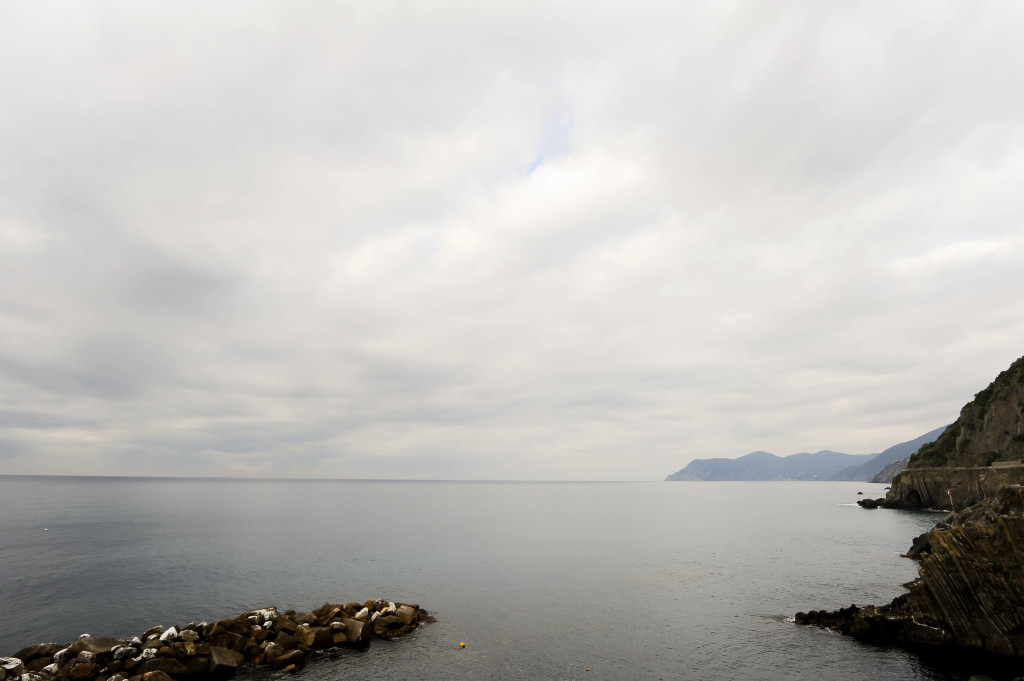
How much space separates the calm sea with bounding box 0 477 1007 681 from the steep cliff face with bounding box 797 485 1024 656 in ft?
8.05

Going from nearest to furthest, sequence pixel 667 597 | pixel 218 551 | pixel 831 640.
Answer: pixel 831 640, pixel 667 597, pixel 218 551

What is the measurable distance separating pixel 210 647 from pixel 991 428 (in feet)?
469

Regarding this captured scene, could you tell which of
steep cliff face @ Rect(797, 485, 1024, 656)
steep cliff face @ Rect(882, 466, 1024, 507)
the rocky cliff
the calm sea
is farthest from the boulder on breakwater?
steep cliff face @ Rect(882, 466, 1024, 507)

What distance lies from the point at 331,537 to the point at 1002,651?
92301 millimetres

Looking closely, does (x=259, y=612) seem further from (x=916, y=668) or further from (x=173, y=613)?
(x=916, y=668)

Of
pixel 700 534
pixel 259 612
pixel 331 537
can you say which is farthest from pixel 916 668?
pixel 331 537

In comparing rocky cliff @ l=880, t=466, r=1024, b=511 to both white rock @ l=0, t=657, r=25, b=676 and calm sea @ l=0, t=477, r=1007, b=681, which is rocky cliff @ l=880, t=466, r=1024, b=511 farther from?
white rock @ l=0, t=657, r=25, b=676

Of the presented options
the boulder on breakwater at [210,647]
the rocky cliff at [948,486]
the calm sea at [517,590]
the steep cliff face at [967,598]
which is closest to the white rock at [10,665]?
the boulder on breakwater at [210,647]

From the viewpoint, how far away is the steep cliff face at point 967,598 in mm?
30234

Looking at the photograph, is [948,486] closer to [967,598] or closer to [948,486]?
[948,486]

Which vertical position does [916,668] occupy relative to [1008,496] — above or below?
below

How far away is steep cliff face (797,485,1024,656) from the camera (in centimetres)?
3023

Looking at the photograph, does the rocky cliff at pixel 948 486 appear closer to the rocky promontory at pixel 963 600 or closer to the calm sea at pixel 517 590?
the calm sea at pixel 517 590

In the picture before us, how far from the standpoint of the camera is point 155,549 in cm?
7619
